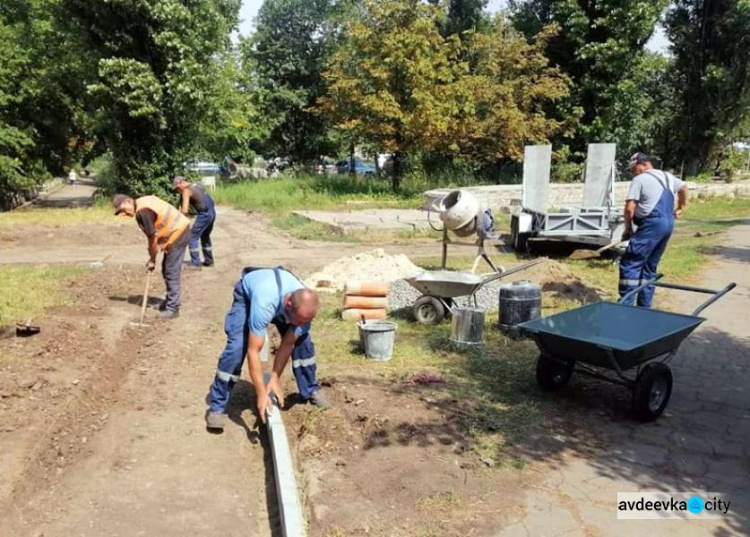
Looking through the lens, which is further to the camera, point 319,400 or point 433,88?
point 433,88

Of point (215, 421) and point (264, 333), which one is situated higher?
point (264, 333)

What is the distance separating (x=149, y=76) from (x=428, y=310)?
13.2 metres

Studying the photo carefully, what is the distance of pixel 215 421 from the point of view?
14.6 ft

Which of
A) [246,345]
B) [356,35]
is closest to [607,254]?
[246,345]

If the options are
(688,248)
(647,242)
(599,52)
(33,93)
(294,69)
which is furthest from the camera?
(294,69)

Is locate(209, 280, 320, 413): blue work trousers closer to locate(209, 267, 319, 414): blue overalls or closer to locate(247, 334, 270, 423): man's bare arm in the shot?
locate(209, 267, 319, 414): blue overalls

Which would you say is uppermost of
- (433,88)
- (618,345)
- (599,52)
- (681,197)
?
(599,52)

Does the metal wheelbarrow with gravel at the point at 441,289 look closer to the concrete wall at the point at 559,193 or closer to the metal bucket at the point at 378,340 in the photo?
Result: the metal bucket at the point at 378,340

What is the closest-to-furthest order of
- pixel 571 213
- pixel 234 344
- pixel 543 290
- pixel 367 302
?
pixel 234 344 → pixel 367 302 → pixel 543 290 → pixel 571 213

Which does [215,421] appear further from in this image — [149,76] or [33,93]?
[33,93]

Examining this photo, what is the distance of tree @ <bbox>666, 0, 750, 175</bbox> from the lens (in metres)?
24.8

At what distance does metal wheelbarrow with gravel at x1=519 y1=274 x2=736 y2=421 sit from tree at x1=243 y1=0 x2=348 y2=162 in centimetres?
2541

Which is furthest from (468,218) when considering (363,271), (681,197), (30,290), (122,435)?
(30,290)

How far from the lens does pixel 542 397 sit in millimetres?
4965
